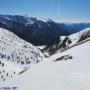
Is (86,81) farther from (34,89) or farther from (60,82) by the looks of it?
(34,89)

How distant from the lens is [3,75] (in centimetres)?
15475

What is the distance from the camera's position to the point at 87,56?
78.6 ft

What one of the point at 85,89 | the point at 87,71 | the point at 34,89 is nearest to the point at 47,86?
the point at 34,89

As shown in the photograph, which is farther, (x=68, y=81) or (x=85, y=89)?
(x=68, y=81)

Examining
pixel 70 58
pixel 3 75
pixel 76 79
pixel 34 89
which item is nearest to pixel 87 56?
pixel 70 58

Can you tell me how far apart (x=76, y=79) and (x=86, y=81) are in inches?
40.4

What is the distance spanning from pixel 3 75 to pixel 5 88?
142 meters

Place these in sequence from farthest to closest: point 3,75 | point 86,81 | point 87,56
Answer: point 3,75 < point 87,56 < point 86,81

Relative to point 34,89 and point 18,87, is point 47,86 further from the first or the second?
point 18,87

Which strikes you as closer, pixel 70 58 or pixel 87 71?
pixel 87 71

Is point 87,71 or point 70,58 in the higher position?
point 70,58

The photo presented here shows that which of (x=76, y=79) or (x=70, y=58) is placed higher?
(x=70, y=58)

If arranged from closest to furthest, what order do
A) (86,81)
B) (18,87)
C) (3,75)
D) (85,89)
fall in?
(85,89) → (86,81) → (18,87) → (3,75)

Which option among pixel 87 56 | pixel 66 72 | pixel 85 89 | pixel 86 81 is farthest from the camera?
pixel 87 56
